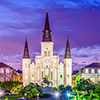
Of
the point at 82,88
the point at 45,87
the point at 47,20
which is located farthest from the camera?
the point at 47,20

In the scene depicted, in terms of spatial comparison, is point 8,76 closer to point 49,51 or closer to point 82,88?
point 49,51

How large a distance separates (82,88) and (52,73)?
96.1ft

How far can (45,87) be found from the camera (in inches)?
3935

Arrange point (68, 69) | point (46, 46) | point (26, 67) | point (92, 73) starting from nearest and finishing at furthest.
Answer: point (92, 73)
point (26, 67)
point (68, 69)
point (46, 46)

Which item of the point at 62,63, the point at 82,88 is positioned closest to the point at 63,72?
the point at 62,63

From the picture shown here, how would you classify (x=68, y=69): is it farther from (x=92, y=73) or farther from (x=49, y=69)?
(x=92, y=73)

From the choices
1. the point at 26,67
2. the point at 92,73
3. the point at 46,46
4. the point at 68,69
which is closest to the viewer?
the point at 92,73

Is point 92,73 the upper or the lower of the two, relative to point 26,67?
lower

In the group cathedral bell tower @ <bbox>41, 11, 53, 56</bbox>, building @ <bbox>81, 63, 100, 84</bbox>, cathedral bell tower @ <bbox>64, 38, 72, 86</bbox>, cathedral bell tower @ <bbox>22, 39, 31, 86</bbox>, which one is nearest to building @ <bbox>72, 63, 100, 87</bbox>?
building @ <bbox>81, 63, 100, 84</bbox>

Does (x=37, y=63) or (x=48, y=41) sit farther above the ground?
(x=48, y=41)

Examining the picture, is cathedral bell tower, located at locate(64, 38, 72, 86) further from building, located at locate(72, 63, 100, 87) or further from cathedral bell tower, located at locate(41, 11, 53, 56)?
cathedral bell tower, located at locate(41, 11, 53, 56)

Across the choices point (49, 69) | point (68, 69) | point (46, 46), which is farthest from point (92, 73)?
point (46, 46)

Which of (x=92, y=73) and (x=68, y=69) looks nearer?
(x=92, y=73)

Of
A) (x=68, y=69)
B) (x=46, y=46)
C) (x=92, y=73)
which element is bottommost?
(x=92, y=73)
